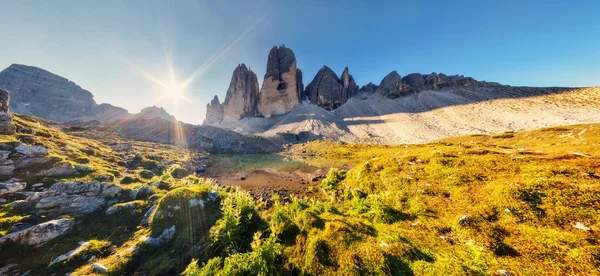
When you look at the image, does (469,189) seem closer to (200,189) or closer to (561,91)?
(200,189)

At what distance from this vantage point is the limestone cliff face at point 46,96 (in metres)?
166

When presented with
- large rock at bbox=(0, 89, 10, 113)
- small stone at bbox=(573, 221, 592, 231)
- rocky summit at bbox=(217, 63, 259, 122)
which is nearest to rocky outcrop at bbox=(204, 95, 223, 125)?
rocky summit at bbox=(217, 63, 259, 122)

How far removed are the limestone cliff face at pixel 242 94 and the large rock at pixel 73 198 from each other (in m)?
147

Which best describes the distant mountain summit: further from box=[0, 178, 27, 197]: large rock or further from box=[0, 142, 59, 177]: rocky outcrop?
box=[0, 178, 27, 197]: large rock

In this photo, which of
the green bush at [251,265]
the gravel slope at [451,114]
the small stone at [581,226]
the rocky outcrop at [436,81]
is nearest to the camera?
the small stone at [581,226]

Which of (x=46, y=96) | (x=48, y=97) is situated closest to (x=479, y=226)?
(x=48, y=97)

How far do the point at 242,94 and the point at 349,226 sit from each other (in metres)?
163

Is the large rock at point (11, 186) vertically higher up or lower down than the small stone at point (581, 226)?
higher up

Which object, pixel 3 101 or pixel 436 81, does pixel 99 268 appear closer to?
pixel 3 101

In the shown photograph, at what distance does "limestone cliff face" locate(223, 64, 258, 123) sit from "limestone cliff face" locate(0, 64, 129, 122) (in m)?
137

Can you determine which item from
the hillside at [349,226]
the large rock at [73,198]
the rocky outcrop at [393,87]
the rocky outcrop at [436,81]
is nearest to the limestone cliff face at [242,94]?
the rocky outcrop at [393,87]

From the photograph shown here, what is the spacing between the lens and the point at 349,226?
21.0 feet

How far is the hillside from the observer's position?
4.63m

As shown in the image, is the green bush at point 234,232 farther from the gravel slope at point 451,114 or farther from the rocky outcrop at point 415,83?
the rocky outcrop at point 415,83
